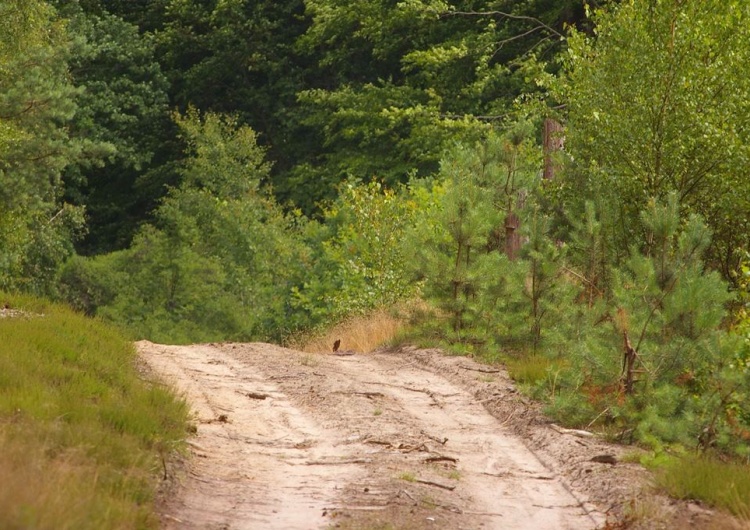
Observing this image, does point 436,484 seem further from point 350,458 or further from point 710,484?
point 710,484

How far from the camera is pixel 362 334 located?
19.4 meters

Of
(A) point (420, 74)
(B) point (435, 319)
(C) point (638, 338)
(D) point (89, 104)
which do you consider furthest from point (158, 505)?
(D) point (89, 104)

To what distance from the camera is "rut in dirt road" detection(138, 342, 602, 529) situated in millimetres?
7852

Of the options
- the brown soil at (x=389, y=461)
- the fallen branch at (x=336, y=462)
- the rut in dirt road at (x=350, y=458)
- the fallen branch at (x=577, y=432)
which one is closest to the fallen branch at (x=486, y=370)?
the brown soil at (x=389, y=461)

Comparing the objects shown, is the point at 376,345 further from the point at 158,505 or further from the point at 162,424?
the point at 158,505

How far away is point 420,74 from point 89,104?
34.7 ft

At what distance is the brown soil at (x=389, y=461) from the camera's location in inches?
309

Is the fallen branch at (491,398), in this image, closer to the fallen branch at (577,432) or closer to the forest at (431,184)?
the forest at (431,184)

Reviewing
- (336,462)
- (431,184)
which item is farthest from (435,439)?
(431,184)

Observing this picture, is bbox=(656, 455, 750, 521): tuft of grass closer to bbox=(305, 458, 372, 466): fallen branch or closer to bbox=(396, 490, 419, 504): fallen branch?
bbox=(396, 490, 419, 504): fallen branch

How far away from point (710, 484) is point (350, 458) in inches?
107

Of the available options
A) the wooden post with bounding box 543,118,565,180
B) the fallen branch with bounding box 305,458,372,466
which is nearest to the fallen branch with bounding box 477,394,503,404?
the fallen branch with bounding box 305,458,372,466

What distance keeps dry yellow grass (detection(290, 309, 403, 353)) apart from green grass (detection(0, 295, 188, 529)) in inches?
258

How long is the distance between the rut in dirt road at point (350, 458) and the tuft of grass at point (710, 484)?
60 cm
